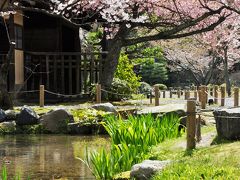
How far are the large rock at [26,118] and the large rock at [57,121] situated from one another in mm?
302

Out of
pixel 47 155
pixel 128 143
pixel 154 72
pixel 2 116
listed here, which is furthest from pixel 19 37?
pixel 154 72

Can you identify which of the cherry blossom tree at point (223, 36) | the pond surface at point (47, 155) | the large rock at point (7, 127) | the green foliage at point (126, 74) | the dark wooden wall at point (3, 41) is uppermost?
the cherry blossom tree at point (223, 36)

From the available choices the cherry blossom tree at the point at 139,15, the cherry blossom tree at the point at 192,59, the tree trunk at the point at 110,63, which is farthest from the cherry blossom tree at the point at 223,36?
the tree trunk at the point at 110,63

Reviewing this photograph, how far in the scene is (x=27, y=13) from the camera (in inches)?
859

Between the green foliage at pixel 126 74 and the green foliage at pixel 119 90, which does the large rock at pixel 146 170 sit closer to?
the green foliage at pixel 119 90

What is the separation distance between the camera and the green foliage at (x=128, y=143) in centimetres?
752

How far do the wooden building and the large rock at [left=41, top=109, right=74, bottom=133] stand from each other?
5295mm

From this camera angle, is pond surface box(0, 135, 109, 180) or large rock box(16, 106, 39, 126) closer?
pond surface box(0, 135, 109, 180)

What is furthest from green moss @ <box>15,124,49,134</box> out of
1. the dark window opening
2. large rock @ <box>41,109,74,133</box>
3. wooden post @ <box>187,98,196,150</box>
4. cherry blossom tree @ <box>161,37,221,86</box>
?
cherry blossom tree @ <box>161,37,221,86</box>

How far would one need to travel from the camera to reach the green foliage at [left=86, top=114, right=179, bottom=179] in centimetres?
752

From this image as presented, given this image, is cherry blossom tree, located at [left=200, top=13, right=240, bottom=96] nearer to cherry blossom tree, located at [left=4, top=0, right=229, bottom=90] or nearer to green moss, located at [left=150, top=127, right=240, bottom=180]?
cherry blossom tree, located at [left=4, top=0, right=229, bottom=90]

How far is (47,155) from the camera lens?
10766 millimetres

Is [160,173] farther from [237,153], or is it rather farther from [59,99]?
[59,99]

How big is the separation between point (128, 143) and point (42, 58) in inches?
514
